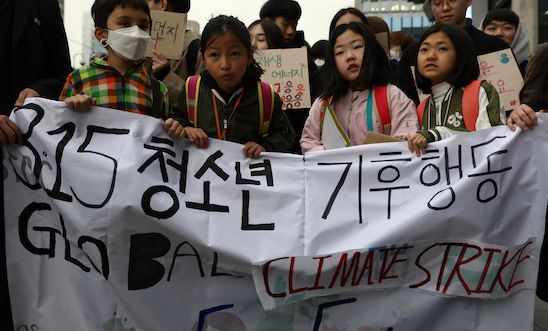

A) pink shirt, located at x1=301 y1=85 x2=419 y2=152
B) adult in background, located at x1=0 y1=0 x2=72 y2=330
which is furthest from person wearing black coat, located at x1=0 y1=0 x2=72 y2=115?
pink shirt, located at x1=301 y1=85 x2=419 y2=152

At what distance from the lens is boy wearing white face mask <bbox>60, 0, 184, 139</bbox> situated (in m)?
3.53

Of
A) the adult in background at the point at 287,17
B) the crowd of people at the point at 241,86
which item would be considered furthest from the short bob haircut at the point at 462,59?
the adult in background at the point at 287,17

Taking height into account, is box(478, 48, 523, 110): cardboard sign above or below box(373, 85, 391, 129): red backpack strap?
above

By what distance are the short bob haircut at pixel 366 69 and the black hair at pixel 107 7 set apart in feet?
3.47

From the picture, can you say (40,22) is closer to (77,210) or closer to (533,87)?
(77,210)

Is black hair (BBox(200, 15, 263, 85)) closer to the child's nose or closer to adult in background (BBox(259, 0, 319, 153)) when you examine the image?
the child's nose

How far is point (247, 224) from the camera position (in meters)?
3.27

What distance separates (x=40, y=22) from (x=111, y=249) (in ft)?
4.34

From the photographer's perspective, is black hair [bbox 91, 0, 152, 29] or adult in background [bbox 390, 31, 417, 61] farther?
adult in background [bbox 390, 31, 417, 61]

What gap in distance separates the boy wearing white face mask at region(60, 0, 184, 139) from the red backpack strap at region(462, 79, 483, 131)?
1459mm

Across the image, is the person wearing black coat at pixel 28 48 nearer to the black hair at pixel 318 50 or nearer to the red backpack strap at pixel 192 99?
the red backpack strap at pixel 192 99

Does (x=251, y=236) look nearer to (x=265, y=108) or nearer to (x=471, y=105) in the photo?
(x=265, y=108)

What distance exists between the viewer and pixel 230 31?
361 centimetres

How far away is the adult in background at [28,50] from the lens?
3.62 m
